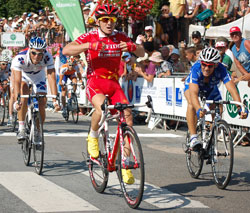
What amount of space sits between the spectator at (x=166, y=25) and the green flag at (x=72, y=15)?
2.52 metres

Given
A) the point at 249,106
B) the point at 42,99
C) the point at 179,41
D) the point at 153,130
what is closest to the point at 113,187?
the point at 42,99

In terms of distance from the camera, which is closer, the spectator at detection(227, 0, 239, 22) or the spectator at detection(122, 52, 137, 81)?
the spectator at detection(122, 52, 137, 81)

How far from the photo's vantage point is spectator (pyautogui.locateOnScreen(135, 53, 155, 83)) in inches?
664

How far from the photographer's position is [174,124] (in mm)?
16656

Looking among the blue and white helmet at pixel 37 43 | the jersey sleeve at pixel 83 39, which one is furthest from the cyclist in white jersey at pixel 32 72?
the jersey sleeve at pixel 83 39

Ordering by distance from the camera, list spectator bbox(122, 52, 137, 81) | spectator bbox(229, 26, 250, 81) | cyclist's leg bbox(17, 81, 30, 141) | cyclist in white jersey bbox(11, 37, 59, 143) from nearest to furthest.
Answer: cyclist in white jersey bbox(11, 37, 59, 143) → cyclist's leg bbox(17, 81, 30, 141) → spectator bbox(229, 26, 250, 81) → spectator bbox(122, 52, 137, 81)

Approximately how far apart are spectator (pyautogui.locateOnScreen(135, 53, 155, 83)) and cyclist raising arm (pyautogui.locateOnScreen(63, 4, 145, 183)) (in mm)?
8586

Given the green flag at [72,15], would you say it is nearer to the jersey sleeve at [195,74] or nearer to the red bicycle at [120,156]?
the jersey sleeve at [195,74]

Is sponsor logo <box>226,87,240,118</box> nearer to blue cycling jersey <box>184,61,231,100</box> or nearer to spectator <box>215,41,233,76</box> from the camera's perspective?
spectator <box>215,41,233,76</box>

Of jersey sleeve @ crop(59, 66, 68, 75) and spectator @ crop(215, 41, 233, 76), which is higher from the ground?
spectator @ crop(215, 41, 233, 76)

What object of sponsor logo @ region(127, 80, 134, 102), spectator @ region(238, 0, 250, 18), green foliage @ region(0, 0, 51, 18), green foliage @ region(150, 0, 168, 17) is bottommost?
sponsor logo @ region(127, 80, 134, 102)

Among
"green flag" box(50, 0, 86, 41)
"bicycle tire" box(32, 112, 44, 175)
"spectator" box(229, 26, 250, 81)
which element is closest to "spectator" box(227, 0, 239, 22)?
"green flag" box(50, 0, 86, 41)

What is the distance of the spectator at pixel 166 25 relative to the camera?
66.5 feet

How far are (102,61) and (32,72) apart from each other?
3100 mm
